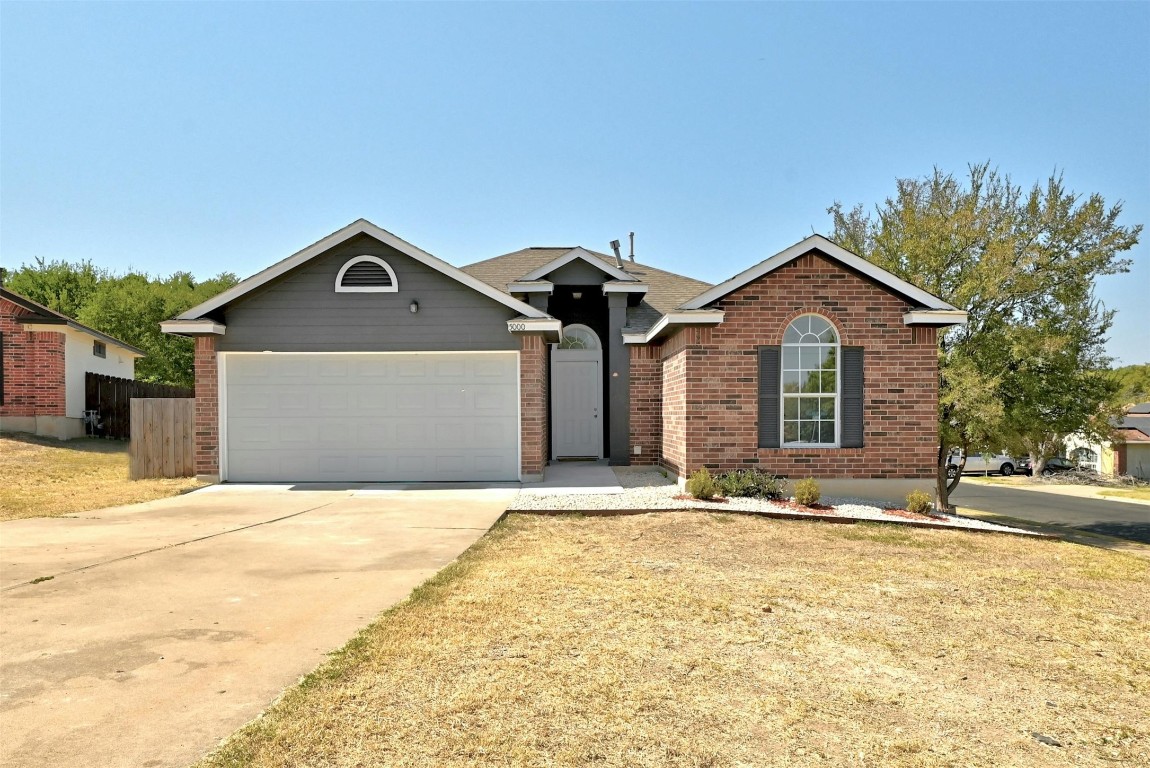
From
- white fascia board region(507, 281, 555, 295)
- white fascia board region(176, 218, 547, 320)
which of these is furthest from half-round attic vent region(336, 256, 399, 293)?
white fascia board region(507, 281, 555, 295)

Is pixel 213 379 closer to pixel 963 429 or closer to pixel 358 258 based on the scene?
pixel 358 258

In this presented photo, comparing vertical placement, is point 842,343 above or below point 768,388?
above

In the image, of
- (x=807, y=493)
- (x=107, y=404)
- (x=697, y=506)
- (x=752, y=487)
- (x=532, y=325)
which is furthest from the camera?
(x=107, y=404)

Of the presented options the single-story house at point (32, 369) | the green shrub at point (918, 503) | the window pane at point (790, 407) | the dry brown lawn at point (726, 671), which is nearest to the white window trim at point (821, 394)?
the window pane at point (790, 407)

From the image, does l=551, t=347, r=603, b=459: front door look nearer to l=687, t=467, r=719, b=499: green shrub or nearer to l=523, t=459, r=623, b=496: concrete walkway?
l=523, t=459, r=623, b=496: concrete walkway

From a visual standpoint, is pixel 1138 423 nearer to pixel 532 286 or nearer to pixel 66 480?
pixel 532 286

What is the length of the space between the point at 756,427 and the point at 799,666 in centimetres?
791

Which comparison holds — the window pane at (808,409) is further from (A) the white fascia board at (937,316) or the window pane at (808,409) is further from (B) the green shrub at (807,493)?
(A) the white fascia board at (937,316)

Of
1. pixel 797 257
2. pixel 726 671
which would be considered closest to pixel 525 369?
pixel 797 257

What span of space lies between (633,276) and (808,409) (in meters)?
6.09

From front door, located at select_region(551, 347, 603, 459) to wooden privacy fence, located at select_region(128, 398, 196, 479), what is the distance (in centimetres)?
799

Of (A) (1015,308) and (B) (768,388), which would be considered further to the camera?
(A) (1015,308)

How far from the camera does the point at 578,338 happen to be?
17.6 metres

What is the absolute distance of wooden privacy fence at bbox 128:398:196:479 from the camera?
1502 centimetres
